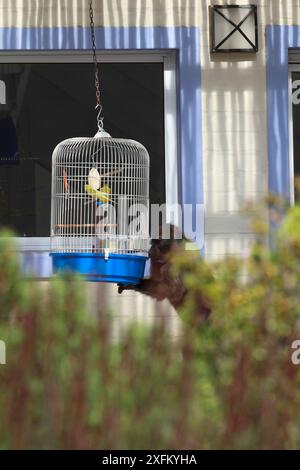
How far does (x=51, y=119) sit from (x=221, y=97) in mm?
1221

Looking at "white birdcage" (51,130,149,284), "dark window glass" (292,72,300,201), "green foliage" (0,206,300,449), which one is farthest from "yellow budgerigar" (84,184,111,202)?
"green foliage" (0,206,300,449)

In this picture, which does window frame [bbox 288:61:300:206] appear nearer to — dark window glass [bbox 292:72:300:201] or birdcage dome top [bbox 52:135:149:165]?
dark window glass [bbox 292:72:300:201]

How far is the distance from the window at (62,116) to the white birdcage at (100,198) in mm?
210

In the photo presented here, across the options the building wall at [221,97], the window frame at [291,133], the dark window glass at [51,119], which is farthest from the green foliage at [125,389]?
the window frame at [291,133]

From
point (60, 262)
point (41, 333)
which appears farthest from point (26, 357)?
point (60, 262)

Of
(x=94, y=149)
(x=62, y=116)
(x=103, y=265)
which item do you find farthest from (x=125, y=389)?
(x=62, y=116)

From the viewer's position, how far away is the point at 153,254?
6562 mm

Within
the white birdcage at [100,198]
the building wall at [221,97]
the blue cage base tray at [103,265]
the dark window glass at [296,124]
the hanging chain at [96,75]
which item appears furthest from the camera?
the dark window glass at [296,124]

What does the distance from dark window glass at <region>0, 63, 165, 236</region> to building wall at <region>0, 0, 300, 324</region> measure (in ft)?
1.19

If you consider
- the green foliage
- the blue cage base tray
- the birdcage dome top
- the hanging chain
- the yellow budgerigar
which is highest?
the hanging chain

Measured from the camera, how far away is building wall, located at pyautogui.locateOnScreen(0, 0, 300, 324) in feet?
24.8

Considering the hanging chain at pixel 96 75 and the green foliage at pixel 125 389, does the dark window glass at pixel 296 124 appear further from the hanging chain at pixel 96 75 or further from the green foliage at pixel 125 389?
the green foliage at pixel 125 389

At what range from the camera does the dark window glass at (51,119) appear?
300 inches

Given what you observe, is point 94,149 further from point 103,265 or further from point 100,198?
point 103,265
